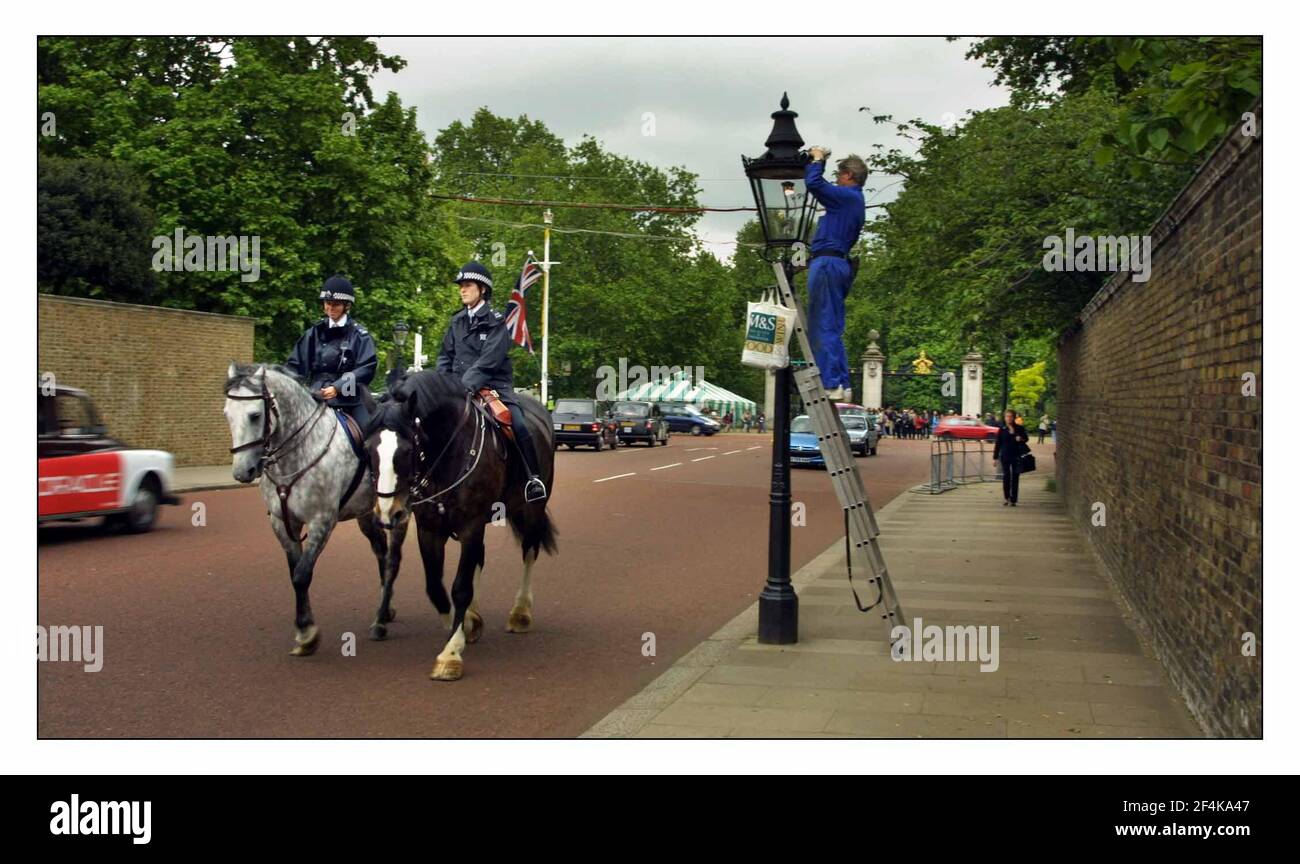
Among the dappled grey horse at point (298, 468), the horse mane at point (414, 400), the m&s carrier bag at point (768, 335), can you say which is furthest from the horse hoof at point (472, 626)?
the m&s carrier bag at point (768, 335)

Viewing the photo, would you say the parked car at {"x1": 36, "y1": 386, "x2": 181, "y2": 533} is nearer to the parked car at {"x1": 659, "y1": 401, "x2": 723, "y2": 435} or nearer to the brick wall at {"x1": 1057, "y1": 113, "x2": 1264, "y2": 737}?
the brick wall at {"x1": 1057, "y1": 113, "x2": 1264, "y2": 737}

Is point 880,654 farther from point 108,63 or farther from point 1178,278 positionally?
point 108,63

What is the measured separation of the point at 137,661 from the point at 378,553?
187 centimetres

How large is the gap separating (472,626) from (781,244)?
3635 mm

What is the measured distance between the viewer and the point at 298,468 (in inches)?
306

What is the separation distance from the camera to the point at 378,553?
338 inches

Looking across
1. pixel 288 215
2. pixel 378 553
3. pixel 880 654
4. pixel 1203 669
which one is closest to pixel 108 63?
pixel 288 215

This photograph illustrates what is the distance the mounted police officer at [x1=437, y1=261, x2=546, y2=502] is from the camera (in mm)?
7934

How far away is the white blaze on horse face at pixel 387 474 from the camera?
21.8 ft

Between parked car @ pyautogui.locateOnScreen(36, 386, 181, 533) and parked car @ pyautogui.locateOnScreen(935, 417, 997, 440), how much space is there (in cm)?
5072

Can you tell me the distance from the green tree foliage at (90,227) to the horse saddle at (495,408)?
18.4 metres

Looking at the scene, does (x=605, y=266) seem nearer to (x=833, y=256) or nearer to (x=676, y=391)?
(x=676, y=391)

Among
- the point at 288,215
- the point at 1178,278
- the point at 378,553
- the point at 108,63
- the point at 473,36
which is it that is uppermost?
the point at 108,63

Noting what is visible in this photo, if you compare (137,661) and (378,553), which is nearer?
(137,661)
